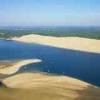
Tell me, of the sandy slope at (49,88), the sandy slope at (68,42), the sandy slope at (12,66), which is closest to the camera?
the sandy slope at (49,88)

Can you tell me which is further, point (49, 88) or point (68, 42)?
point (68, 42)

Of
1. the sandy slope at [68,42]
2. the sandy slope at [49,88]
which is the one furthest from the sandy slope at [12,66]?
the sandy slope at [68,42]

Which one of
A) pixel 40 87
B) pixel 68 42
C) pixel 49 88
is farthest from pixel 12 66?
pixel 68 42

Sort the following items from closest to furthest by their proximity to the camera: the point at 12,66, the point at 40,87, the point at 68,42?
the point at 40,87 < the point at 12,66 < the point at 68,42

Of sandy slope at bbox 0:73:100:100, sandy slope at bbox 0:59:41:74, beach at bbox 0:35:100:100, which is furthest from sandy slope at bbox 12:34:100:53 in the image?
sandy slope at bbox 0:73:100:100

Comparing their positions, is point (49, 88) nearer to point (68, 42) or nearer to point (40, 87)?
point (40, 87)

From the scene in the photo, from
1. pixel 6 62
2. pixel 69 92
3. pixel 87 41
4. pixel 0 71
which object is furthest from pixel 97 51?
pixel 69 92

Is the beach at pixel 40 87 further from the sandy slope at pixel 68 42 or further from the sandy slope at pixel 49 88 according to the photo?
the sandy slope at pixel 68 42
